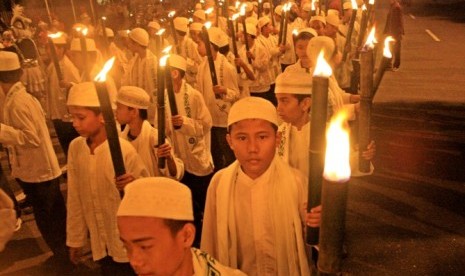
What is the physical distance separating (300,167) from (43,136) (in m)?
2.78

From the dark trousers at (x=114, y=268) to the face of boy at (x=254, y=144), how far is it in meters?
1.60

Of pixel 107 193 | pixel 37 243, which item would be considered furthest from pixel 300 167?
pixel 37 243

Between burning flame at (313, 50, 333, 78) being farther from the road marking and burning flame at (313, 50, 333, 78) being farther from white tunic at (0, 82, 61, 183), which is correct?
the road marking

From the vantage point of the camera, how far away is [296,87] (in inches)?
141

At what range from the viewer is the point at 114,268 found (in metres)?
3.96

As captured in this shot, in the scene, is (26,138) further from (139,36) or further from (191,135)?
(139,36)

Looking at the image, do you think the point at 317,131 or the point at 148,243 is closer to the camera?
the point at 317,131

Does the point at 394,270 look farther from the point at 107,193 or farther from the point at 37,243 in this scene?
the point at 37,243

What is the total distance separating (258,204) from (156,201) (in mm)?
968

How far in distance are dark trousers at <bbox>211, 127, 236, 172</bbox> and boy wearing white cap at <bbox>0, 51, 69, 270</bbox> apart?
2.27 meters

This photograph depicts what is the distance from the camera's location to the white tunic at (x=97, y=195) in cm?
363

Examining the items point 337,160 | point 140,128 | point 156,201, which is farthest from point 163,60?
point 337,160

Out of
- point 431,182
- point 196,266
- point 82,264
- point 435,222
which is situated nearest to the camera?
point 196,266

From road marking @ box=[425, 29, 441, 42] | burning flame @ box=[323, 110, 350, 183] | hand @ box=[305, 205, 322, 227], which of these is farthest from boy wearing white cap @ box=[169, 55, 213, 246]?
road marking @ box=[425, 29, 441, 42]
